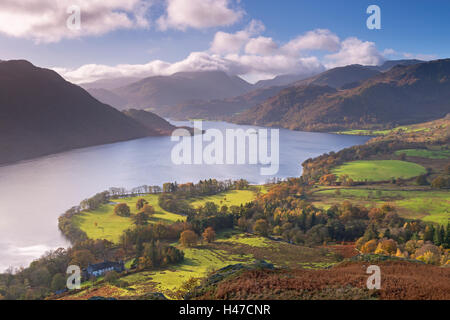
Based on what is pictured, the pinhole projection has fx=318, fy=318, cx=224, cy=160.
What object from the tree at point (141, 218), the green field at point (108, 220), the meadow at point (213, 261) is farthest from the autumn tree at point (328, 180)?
the tree at point (141, 218)

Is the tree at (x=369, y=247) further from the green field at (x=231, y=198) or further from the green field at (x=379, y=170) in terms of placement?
the green field at (x=379, y=170)

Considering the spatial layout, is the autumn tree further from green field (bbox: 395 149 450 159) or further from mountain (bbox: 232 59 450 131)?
mountain (bbox: 232 59 450 131)

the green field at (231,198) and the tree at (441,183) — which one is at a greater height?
the tree at (441,183)

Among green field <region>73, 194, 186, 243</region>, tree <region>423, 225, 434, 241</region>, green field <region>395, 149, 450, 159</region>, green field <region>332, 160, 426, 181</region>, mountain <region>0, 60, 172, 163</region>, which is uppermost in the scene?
mountain <region>0, 60, 172, 163</region>

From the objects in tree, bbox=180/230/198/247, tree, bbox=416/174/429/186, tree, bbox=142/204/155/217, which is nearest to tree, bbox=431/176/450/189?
tree, bbox=416/174/429/186

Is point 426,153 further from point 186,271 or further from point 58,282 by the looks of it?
point 58,282

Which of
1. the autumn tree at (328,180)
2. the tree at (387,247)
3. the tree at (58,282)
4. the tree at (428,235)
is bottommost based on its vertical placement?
the tree at (58,282)

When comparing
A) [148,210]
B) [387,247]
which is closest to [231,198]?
[148,210]
